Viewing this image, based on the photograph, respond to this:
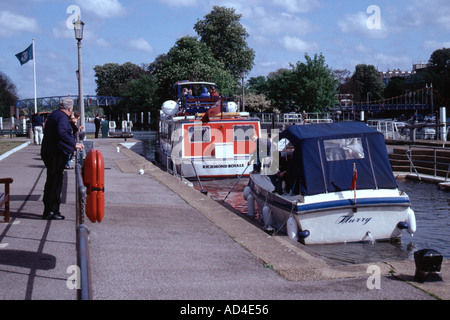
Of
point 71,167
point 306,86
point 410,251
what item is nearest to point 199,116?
point 71,167

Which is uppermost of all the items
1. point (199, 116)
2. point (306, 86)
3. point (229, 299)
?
point (306, 86)

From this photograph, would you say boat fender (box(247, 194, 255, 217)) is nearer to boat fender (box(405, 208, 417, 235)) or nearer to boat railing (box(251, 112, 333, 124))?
boat fender (box(405, 208, 417, 235))

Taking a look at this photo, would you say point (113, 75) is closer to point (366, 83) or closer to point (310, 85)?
point (366, 83)

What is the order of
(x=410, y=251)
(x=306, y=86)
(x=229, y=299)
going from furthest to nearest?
1. (x=306, y=86)
2. (x=410, y=251)
3. (x=229, y=299)

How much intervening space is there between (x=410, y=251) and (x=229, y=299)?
606 centimetres

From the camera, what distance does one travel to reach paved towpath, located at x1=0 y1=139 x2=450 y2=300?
18.9 ft

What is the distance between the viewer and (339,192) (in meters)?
10.6

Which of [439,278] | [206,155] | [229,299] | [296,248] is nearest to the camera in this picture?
[229,299]

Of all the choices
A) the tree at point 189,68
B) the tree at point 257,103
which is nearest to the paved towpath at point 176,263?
the tree at point 189,68

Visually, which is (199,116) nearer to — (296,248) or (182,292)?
(296,248)

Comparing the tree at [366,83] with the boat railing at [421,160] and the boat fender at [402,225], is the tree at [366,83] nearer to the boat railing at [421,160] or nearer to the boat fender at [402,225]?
the boat railing at [421,160]

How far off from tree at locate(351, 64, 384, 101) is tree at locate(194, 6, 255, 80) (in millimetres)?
43912

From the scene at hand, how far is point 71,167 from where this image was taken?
18.1 meters

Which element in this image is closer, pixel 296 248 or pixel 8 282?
pixel 8 282
